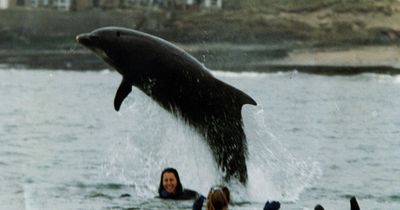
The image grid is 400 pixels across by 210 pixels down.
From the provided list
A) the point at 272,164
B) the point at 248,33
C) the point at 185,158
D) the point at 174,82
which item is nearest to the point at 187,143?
the point at 185,158

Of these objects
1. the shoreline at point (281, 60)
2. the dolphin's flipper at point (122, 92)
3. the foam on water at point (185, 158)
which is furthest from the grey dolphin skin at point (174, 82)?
the shoreline at point (281, 60)

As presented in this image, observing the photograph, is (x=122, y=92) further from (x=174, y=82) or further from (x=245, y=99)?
(x=245, y=99)

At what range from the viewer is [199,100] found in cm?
805

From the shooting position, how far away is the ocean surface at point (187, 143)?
26.6 feet

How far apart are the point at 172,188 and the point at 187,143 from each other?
67cm

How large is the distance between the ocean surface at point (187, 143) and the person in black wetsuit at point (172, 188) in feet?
0.50

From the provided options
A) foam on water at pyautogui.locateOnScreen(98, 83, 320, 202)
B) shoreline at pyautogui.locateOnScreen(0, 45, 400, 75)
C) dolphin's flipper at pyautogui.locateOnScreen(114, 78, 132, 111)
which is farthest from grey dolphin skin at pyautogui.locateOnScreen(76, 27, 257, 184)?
shoreline at pyautogui.locateOnScreen(0, 45, 400, 75)

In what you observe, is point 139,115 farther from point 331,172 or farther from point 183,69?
point 331,172

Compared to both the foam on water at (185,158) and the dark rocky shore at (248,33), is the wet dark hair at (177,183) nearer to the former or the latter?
the foam on water at (185,158)

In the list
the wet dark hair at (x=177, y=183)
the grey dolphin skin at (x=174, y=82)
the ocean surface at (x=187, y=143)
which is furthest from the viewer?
the ocean surface at (x=187, y=143)

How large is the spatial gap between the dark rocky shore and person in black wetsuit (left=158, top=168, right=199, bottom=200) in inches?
44.2

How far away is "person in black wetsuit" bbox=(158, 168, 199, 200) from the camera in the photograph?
779 cm

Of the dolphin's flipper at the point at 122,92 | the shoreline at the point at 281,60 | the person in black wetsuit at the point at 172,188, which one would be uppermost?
the shoreline at the point at 281,60

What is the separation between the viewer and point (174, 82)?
7996 millimetres
